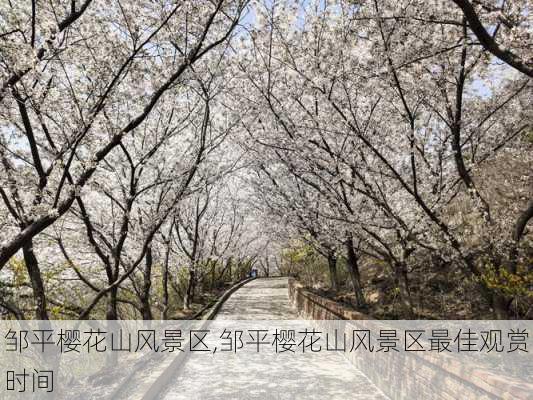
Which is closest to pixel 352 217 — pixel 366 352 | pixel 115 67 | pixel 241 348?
pixel 366 352

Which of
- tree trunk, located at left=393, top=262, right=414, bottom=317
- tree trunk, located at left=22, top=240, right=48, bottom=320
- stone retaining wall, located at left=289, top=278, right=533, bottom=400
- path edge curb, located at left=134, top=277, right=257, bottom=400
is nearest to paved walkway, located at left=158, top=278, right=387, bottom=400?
path edge curb, located at left=134, top=277, right=257, bottom=400

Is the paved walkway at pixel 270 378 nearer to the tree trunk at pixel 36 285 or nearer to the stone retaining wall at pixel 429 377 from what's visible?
the stone retaining wall at pixel 429 377

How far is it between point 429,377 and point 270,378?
3.20 m

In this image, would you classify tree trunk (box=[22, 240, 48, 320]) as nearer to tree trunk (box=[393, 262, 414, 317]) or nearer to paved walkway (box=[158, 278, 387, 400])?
paved walkway (box=[158, 278, 387, 400])

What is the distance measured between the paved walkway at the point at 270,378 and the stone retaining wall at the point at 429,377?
300 mm

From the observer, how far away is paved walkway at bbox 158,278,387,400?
627 cm

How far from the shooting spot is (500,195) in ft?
30.7

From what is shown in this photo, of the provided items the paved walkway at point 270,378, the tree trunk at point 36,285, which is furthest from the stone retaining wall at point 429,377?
the tree trunk at point 36,285

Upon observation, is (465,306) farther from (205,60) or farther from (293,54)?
(205,60)

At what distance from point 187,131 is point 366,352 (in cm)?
760

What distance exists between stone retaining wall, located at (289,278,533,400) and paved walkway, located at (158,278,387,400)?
0.30 m

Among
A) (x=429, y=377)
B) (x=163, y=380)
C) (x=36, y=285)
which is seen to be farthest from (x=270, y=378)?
(x=36, y=285)

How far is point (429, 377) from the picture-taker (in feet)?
15.7

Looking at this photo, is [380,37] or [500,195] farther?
[500,195]
